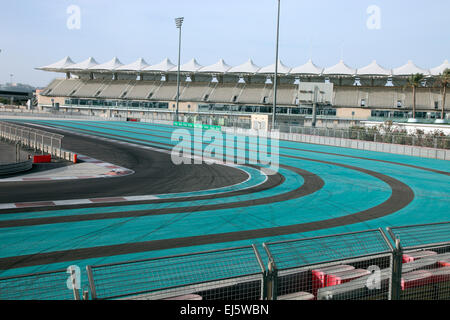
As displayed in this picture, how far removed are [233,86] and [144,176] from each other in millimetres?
70298

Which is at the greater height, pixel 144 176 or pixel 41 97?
pixel 41 97

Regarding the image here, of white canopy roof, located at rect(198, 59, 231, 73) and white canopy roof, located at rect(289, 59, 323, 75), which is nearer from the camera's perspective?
white canopy roof, located at rect(289, 59, 323, 75)

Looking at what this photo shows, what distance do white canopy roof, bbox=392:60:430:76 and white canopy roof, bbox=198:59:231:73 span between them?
31084 millimetres

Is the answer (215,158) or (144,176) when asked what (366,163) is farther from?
(144,176)

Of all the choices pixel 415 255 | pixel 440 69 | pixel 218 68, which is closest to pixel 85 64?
pixel 218 68

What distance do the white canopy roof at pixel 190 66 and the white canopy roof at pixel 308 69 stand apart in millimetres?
19780

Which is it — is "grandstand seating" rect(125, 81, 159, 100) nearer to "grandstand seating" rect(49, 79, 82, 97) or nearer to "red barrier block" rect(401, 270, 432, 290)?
"grandstand seating" rect(49, 79, 82, 97)

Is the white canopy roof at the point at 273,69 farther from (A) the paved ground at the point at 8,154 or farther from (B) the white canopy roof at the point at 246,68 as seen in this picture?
(A) the paved ground at the point at 8,154

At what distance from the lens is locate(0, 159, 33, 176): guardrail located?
18.0 m

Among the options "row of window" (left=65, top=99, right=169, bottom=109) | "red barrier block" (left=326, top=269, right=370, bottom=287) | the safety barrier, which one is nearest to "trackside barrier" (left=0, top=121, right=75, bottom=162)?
"red barrier block" (left=326, top=269, right=370, bottom=287)

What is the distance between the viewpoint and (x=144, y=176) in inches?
755
